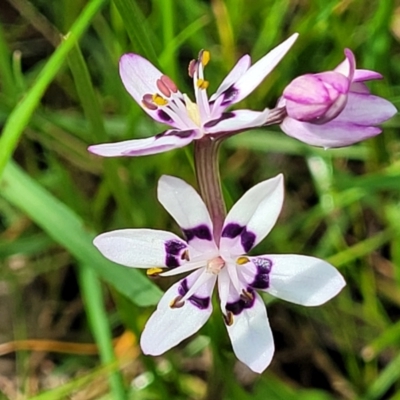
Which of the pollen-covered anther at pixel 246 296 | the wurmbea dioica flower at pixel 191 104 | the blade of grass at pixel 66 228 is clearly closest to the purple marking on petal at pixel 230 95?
the wurmbea dioica flower at pixel 191 104

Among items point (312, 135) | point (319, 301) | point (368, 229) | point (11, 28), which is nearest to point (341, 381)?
point (368, 229)

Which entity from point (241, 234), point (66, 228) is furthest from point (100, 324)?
point (241, 234)

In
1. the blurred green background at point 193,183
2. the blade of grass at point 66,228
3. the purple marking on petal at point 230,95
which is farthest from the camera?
the blurred green background at point 193,183

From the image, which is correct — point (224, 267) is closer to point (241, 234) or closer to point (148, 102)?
point (241, 234)

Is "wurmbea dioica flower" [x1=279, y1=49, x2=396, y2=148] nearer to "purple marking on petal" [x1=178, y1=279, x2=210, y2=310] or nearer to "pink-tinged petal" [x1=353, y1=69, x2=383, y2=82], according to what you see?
"pink-tinged petal" [x1=353, y1=69, x2=383, y2=82]

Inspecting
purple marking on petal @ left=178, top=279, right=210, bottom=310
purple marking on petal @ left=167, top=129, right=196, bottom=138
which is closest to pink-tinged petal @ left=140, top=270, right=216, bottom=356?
purple marking on petal @ left=178, top=279, right=210, bottom=310

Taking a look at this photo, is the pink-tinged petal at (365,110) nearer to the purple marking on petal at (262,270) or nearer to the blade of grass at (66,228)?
the purple marking on petal at (262,270)
